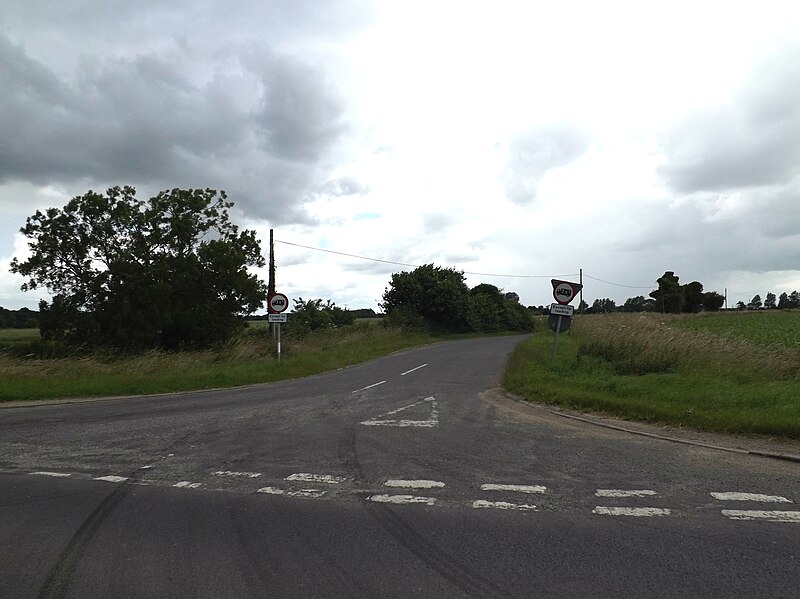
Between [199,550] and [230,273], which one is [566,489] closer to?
[199,550]

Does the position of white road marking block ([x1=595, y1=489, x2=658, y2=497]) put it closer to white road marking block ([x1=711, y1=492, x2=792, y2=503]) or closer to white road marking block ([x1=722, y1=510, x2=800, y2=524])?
white road marking block ([x1=711, y1=492, x2=792, y2=503])

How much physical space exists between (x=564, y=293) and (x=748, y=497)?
1089cm

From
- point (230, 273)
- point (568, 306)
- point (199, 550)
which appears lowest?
point (199, 550)

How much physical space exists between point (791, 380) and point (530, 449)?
7.18 m

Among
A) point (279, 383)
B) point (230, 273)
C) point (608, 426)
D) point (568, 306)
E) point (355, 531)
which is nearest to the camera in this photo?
point (355, 531)

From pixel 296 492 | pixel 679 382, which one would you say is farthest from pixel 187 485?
pixel 679 382

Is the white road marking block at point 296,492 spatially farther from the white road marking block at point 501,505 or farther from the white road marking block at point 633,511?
the white road marking block at point 633,511

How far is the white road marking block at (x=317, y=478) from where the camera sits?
6.37 metres

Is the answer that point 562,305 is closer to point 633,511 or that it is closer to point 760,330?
point 633,511

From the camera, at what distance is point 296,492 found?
598 cm

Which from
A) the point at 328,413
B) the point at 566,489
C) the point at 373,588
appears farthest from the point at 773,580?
the point at 328,413

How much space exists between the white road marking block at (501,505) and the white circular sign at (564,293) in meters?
11.3

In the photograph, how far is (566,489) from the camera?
5.89m

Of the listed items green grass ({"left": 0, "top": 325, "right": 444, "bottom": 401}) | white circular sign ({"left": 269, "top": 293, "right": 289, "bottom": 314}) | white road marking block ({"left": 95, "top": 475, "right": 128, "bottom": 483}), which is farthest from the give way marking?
white circular sign ({"left": 269, "top": 293, "right": 289, "bottom": 314})
